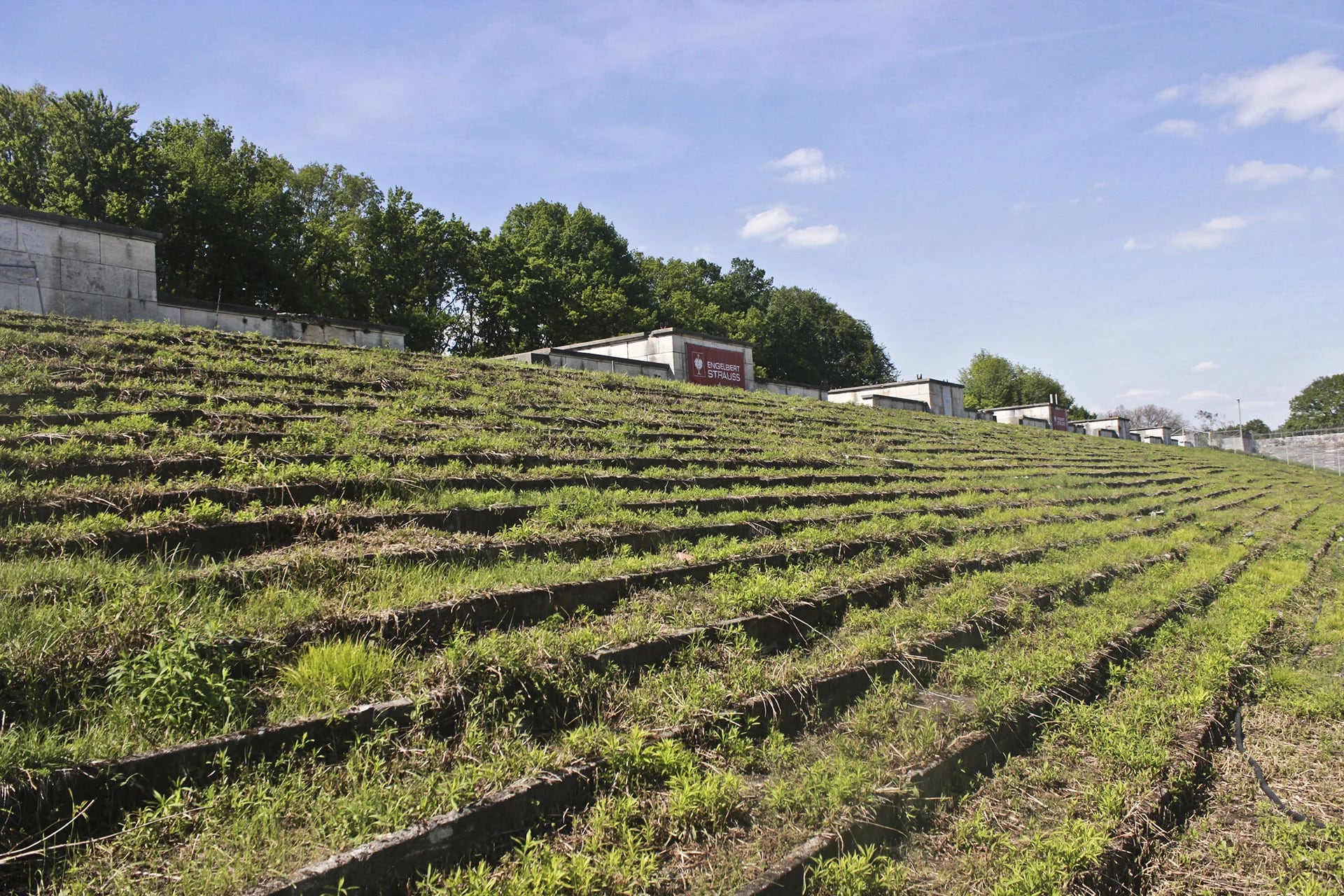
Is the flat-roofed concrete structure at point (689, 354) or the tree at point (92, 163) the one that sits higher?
the tree at point (92, 163)

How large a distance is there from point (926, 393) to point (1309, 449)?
178ft

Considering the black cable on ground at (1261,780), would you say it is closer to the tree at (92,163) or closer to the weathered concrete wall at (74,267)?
the weathered concrete wall at (74,267)

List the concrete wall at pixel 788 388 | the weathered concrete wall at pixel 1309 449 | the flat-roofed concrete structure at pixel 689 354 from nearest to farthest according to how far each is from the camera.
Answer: the flat-roofed concrete structure at pixel 689 354, the concrete wall at pixel 788 388, the weathered concrete wall at pixel 1309 449

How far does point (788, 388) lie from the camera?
24922 mm

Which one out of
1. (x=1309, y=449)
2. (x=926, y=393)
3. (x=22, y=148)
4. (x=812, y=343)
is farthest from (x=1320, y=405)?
A: (x=22, y=148)

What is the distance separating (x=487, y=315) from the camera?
128 ft

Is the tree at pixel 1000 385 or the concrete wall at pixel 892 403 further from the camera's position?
the tree at pixel 1000 385

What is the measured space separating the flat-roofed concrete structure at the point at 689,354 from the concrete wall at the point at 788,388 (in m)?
1.68


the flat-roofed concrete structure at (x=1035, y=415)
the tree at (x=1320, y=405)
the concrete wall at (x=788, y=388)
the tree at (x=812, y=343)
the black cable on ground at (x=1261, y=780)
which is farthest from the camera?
the tree at (x=1320, y=405)

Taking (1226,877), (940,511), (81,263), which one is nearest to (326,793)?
(1226,877)

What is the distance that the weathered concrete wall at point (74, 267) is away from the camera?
9.78 meters

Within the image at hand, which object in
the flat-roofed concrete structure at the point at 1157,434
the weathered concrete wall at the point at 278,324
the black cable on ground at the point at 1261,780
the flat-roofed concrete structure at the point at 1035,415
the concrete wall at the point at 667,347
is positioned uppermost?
the concrete wall at the point at 667,347

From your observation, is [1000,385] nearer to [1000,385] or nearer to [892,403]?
[1000,385]

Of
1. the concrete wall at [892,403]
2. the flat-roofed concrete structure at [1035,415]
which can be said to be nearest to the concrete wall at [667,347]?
the concrete wall at [892,403]
